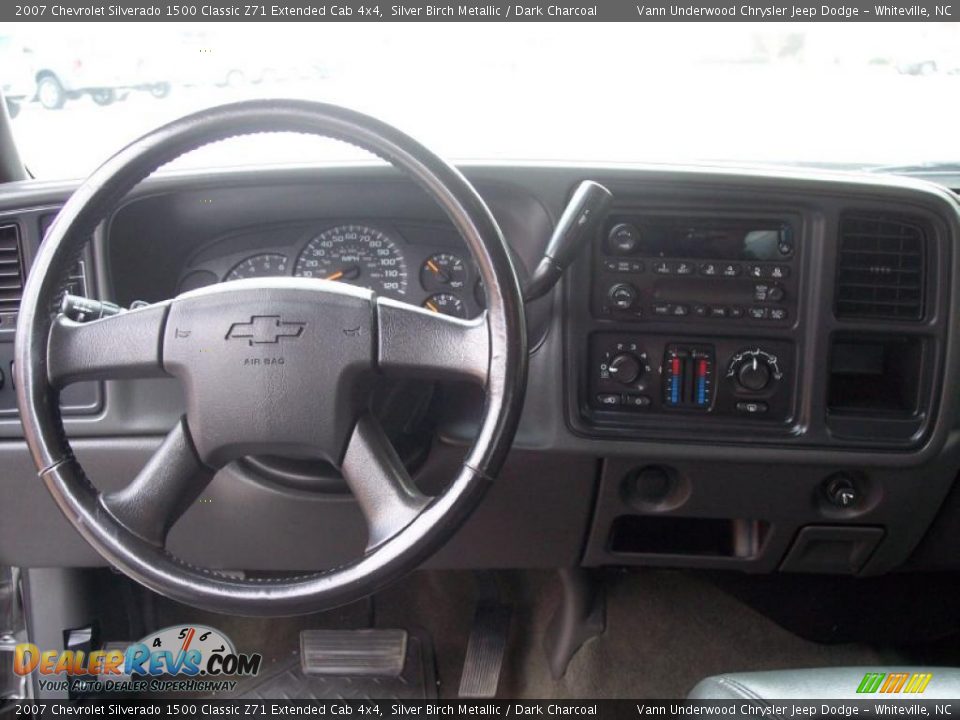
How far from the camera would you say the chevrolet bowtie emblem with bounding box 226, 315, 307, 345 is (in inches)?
41.8

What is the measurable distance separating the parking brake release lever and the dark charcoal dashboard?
5.8 inches

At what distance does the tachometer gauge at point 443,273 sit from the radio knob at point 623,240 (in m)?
0.25

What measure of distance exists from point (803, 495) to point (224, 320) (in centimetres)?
102

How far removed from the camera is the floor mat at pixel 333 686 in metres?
1.91

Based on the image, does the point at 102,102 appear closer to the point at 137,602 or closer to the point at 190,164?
the point at 190,164

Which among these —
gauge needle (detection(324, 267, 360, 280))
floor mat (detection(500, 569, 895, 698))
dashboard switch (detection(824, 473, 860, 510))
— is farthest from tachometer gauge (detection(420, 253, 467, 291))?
floor mat (detection(500, 569, 895, 698))

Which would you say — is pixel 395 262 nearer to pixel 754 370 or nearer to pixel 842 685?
pixel 754 370

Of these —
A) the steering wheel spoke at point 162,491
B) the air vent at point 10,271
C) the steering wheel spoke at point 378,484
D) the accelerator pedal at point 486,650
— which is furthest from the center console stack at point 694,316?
the air vent at point 10,271

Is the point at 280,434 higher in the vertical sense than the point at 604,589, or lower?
higher

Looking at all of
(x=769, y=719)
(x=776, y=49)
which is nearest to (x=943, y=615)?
(x=769, y=719)

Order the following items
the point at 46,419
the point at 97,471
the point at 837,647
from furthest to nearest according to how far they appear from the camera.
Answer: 1. the point at 837,647
2. the point at 97,471
3. the point at 46,419

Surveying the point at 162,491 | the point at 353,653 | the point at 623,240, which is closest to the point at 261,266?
the point at 162,491

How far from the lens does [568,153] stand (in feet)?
4.65
